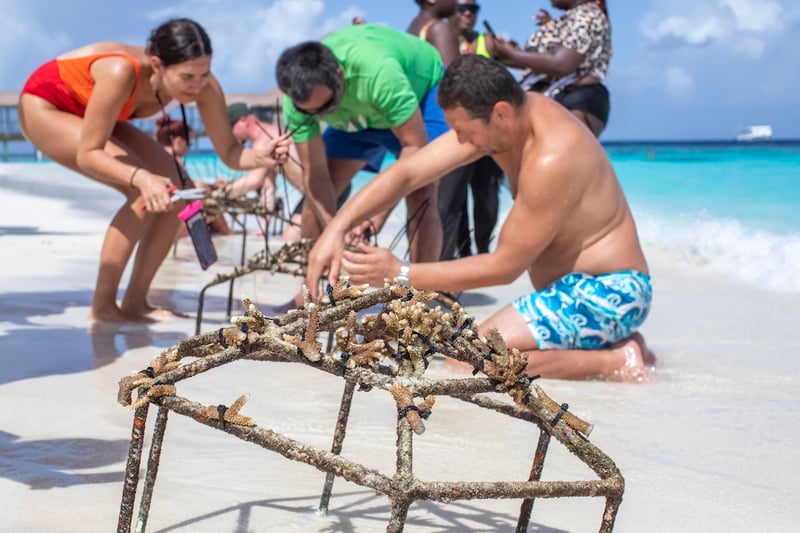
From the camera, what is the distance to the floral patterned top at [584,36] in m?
4.91

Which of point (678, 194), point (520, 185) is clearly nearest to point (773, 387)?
point (520, 185)

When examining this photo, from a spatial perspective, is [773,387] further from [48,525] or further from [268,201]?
[268,201]

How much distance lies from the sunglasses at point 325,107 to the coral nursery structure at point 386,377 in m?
2.48

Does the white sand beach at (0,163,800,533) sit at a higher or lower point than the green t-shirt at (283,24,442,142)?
lower

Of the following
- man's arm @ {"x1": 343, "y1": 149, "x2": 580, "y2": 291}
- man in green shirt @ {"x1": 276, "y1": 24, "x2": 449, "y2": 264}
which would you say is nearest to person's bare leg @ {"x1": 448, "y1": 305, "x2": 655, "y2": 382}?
man's arm @ {"x1": 343, "y1": 149, "x2": 580, "y2": 291}

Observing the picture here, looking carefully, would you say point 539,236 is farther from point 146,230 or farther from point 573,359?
point 146,230

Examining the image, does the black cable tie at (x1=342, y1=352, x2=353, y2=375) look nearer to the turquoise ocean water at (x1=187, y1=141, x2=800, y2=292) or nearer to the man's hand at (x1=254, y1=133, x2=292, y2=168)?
the man's hand at (x1=254, y1=133, x2=292, y2=168)

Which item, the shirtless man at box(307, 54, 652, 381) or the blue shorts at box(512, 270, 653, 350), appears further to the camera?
the blue shorts at box(512, 270, 653, 350)

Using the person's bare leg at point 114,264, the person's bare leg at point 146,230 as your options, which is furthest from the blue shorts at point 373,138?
the person's bare leg at point 114,264

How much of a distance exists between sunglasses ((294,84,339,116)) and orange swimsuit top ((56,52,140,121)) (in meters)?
0.72

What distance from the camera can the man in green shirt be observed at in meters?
3.85

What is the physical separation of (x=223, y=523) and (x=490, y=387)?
75 centimetres

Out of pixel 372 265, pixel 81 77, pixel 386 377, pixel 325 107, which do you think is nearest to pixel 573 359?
pixel 372 265

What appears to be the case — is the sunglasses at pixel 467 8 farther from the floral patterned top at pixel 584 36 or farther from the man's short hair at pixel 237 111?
the man's short hair at pixel 237 111
